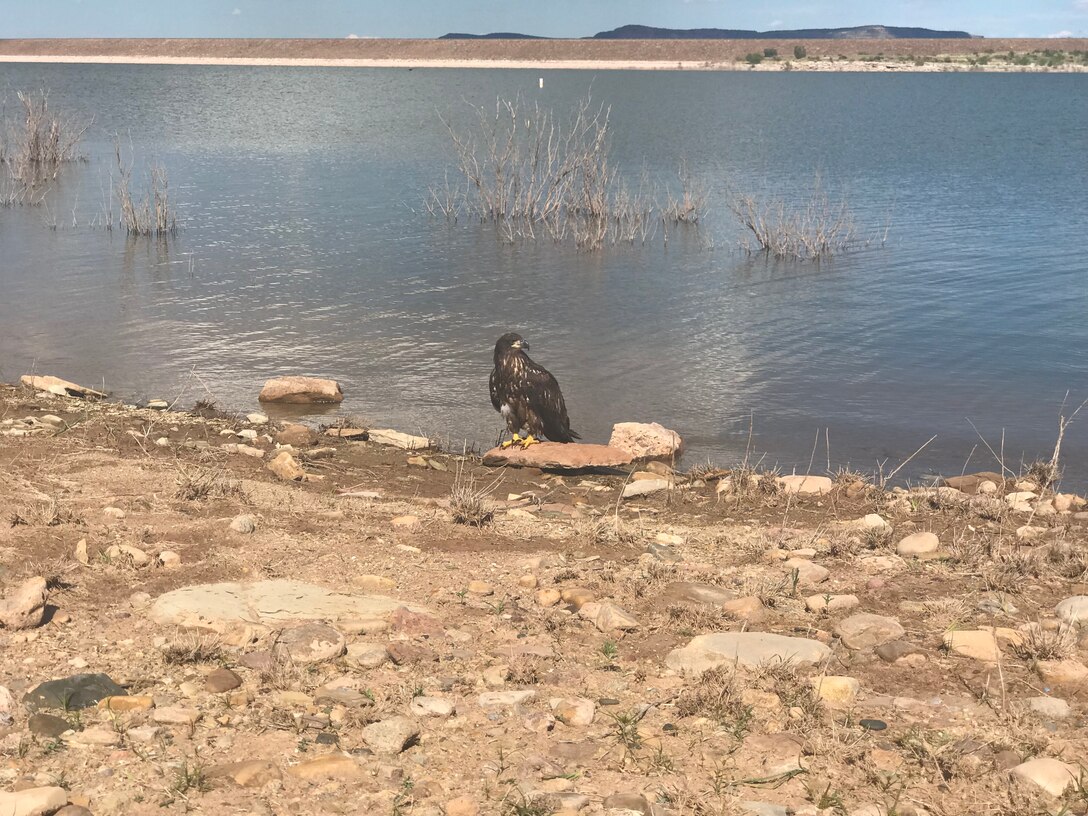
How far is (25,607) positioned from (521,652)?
2.01 meters

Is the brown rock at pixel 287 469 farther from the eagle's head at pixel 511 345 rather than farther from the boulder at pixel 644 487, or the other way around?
the boulder at pixel 644 487

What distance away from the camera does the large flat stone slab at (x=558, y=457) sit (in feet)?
30.2

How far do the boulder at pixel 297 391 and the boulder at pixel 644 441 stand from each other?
324 centimetres

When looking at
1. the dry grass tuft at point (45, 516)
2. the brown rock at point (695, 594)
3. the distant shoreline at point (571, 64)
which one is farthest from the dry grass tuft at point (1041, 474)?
the distant shoreline at point (571, 64)

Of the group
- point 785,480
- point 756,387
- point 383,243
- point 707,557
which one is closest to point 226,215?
point 383,243

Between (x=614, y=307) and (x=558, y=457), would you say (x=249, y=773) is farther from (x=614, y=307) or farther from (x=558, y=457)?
(x=614, y=307)

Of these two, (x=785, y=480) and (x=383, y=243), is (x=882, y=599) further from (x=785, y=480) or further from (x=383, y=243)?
(x=383, y=243)

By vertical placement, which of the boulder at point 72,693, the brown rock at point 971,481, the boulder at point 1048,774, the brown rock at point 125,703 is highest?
the boulder at point 1048,774

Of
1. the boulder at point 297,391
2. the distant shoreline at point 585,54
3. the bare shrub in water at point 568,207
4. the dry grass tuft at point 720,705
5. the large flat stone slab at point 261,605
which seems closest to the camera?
the dry grass tuft at point 720,705

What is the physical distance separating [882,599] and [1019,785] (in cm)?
188

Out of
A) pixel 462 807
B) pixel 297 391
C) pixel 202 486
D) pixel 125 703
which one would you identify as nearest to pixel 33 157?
pixel 297 391

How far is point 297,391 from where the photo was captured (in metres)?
11.6

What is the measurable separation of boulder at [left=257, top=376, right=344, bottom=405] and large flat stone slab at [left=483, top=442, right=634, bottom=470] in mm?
2836

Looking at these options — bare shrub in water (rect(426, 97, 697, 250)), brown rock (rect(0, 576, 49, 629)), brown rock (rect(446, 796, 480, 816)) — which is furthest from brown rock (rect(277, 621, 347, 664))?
bare shrub in water (rect(426, 97, 697, 250))
